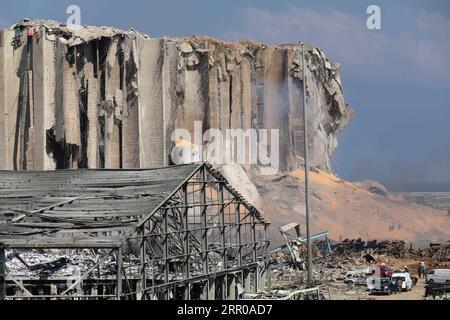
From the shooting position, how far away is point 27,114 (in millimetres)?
56875

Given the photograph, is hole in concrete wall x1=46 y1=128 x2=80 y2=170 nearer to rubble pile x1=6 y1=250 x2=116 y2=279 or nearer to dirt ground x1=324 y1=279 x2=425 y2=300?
dirt ground x1=324 y1=279 x2=425 y2=300

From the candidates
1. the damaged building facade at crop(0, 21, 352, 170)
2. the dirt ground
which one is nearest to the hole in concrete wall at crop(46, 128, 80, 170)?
the damaged building facade at crop(0, 21, 352, 170)

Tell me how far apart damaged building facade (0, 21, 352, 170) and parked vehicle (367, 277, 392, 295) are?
21687 mm

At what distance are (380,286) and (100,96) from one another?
2547 centimetres

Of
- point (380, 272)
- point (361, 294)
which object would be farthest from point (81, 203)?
point (380, 272)

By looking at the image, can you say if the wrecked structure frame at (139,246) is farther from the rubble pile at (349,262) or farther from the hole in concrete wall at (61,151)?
the hole in concrete wall at (61,151)

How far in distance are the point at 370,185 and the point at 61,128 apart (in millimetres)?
38693

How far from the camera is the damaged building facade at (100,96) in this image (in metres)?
56.6

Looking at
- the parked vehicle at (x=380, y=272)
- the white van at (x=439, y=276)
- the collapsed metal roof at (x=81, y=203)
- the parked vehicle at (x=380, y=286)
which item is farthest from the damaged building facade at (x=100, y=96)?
the collapsed metal roof at (x=81, y=203)

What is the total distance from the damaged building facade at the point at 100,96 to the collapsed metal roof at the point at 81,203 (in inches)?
949

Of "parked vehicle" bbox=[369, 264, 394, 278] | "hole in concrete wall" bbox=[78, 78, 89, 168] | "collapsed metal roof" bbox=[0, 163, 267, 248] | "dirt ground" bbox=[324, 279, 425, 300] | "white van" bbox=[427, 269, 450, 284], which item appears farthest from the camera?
"hole in concrete wall" bbox=[78, 78, 89, 168]

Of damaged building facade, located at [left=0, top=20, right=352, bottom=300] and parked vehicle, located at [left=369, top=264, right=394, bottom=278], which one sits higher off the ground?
damaged building facade, located at [left=0, top=20, right=352, bottom=300]

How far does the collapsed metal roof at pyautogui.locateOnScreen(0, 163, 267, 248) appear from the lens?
26406 millimetres
